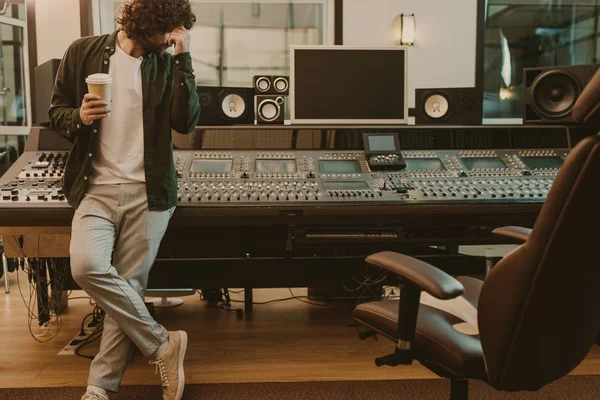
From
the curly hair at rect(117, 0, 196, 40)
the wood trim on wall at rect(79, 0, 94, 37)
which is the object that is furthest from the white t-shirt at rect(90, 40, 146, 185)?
the wood trim on wall at rect(79, 0, 94, 37)

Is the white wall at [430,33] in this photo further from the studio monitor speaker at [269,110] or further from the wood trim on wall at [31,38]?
the wood trim on wall at [31,38]

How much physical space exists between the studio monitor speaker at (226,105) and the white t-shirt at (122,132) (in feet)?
2.72

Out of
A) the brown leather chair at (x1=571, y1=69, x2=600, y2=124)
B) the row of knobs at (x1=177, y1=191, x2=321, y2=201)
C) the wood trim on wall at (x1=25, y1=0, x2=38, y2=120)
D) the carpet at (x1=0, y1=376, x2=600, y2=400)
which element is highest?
the wood trim on wall at (x1=25, y1=0, x2=38, y2=120)

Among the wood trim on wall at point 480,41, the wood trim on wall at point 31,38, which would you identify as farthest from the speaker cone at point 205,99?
the wood trim on wall at point 480,41

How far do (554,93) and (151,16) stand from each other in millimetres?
2022

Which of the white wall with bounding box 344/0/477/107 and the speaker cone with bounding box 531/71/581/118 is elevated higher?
the white wall with bounding box 344/0/477/107

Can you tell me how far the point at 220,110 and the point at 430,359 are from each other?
188 cm

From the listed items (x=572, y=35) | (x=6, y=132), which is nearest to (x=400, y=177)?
(x=572, y=35)

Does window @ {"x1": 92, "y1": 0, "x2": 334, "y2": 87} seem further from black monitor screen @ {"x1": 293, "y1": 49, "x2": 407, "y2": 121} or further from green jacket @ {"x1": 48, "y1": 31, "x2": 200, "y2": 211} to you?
green jacket @ {"x1": 48, "y1": 31, "x2": 200, "y2": 211}

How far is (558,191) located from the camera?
0.98m

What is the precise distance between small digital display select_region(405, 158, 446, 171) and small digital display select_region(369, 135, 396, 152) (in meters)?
0.11

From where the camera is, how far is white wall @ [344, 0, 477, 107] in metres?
3.82

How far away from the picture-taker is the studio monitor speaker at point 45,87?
259 centimetres

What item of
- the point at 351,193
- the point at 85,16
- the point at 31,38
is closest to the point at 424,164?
the point at 351,193
